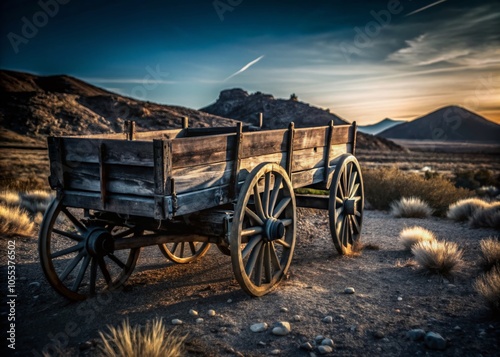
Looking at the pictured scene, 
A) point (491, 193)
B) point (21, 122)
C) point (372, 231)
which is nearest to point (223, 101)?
point (21, 122)

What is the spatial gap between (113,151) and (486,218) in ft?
24.7

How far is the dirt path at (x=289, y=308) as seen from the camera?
3.22m

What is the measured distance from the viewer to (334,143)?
224 inches

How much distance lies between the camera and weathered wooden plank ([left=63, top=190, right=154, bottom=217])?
3268mm

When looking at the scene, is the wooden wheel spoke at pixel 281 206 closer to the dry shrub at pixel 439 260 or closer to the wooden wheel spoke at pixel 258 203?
the wooden wheel spoke at pixel 258 203


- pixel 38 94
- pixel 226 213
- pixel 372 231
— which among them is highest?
pixel 38 94

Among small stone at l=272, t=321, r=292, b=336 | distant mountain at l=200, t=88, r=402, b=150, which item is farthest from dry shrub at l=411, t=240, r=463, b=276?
distant mountain at l=200, t=88, r=402, b=150

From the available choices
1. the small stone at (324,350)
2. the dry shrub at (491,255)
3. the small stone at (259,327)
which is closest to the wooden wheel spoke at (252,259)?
the small stone at (259,327)

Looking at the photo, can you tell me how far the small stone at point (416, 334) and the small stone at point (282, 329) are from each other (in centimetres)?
99

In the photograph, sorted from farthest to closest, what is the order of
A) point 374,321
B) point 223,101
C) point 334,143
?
1. point 223,101
2. point 334,143
3. point 374,321

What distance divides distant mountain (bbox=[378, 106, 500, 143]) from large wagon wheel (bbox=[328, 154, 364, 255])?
11408 cm

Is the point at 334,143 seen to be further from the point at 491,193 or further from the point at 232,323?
the point at 491,193

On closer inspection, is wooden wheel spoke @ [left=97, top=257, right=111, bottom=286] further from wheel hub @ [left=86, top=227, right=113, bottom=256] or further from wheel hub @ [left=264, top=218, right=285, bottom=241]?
wheel hub @ [left=264, top=218, right=285, bottom=241]

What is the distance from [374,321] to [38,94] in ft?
142
